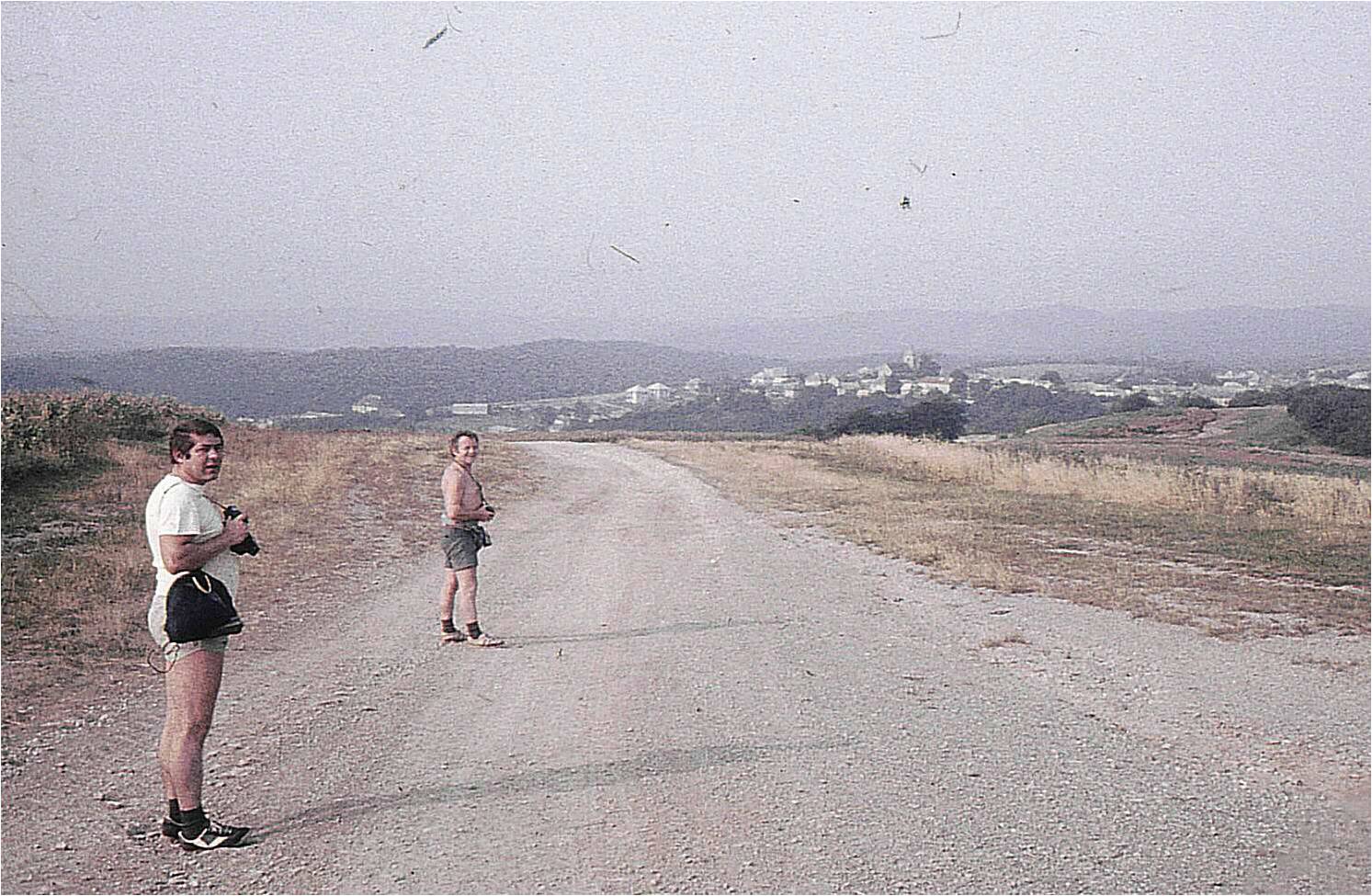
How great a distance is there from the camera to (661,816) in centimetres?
501

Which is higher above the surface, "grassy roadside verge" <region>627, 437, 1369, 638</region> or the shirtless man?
the shirtless man

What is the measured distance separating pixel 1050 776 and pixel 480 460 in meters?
20.8

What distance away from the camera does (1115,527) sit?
15391 millimetres

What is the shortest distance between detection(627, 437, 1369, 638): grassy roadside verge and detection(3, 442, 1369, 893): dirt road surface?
1080mm

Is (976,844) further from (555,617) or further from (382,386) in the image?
(382,386)

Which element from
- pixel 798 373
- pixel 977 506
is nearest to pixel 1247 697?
pixel 977 506

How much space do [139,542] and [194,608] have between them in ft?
30.2

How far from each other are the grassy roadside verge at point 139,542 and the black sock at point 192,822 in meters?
2.33

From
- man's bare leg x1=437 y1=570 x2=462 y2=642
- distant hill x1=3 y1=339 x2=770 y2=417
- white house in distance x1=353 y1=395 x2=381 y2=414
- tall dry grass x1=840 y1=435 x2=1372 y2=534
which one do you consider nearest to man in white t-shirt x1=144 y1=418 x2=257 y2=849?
man's bare leg x1=437 y1=570 x2=462 y2=642

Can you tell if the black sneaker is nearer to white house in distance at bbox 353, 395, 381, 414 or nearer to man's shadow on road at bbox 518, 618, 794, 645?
man's shadow on road at bbox 518, 618, 794, 645

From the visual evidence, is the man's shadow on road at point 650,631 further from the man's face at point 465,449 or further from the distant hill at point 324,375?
the distant hill at point 324,375

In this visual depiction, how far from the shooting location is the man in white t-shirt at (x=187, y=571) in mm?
4180

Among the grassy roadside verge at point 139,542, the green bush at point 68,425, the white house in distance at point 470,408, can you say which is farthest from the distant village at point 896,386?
the grassy roadside verge at point 139,542

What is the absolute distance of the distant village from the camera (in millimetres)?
37656
